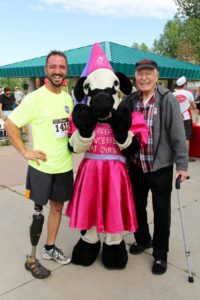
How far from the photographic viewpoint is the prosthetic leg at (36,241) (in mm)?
3043

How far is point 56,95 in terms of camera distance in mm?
3025

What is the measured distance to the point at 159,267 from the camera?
3.21 m

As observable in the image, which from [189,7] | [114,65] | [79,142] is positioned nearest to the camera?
[79,142]

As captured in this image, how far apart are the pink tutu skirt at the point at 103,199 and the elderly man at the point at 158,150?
0.68ft

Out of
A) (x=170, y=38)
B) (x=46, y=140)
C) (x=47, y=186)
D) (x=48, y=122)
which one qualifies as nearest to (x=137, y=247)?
(x=47, y=186)

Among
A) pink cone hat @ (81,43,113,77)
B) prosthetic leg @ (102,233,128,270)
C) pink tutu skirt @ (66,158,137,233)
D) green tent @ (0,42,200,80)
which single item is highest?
green tent @ (0,42,200,80)

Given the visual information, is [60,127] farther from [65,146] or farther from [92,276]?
[92,276]

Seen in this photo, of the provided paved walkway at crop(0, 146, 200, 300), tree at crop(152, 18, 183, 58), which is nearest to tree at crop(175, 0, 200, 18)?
paved walkway at crop(0, 146, 200, 300)

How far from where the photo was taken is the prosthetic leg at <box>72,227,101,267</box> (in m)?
3.29

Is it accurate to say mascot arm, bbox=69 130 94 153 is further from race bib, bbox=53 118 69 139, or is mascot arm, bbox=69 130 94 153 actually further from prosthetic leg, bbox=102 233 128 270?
prosthetic leg, bbox=102 233 128 270

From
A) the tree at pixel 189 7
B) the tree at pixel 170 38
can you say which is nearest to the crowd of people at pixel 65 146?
the tree at pixel 189 7

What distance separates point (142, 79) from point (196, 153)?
5484 millimetres

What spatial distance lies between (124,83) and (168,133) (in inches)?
23.7

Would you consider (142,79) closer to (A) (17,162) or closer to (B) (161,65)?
(A) (17,162)
